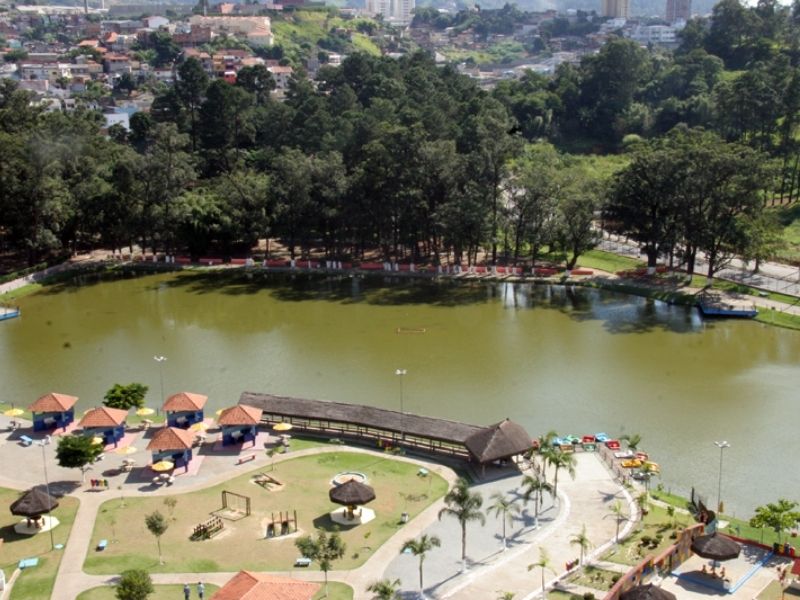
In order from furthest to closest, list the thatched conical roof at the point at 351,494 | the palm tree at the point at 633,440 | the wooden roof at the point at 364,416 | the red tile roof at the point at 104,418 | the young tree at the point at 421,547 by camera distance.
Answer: the red tile roof at the point at 104,418, the wooden roof at the point at 364,416, the palm tree at the point at 633,440, the thatched conical roof at the point at 351,494, the young tree at the point at 421,547

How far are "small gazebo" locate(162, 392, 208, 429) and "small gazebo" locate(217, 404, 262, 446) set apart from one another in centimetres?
219

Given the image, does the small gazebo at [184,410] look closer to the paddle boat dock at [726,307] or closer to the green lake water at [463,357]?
the green lake water at [463,357]

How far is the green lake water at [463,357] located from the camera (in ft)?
131

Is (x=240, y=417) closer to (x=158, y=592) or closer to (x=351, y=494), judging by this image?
(x=351, y=494)

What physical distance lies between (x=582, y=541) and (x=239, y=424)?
16.3 meters

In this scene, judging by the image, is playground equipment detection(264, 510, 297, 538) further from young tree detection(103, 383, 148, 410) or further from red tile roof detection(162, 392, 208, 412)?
young tree detection(103, 383, 148, 410)

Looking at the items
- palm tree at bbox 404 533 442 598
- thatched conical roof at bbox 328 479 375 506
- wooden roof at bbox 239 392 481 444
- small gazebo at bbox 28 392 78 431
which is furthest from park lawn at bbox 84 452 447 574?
small gazebo at bbox 28 392 78 431

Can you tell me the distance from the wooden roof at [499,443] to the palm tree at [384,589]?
8181mm

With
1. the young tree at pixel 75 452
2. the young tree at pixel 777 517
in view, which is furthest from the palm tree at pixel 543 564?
the young tree at pixel 75 452

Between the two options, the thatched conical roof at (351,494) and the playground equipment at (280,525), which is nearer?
the playground equipment at (280,525)

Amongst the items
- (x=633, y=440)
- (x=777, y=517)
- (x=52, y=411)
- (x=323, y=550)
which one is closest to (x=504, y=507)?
(x=323, y=550)

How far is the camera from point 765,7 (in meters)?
122

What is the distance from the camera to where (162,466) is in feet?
116

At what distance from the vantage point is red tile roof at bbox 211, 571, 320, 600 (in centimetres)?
2495
